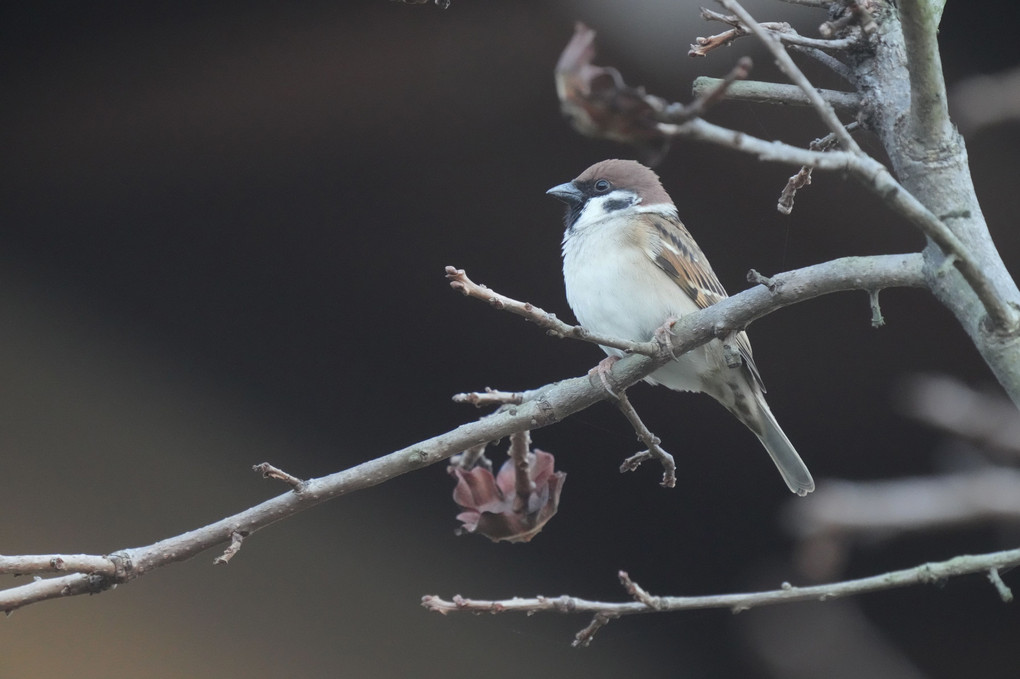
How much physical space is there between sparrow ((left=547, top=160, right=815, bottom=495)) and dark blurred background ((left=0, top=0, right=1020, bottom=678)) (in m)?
0.56

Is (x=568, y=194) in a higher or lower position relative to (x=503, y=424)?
higher

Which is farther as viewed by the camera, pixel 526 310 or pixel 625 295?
pixel 625 295

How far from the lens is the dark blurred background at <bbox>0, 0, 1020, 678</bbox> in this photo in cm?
313

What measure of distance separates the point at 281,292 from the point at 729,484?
194 cm

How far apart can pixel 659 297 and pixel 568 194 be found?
537mm

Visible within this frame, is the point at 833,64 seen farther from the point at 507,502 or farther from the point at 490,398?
the point at 507,502

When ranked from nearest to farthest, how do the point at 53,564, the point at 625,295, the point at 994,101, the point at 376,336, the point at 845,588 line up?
the point at 994,101 < the point at 845,588 < the point at 53,564 < the point at 625,295 < the point at 376,336

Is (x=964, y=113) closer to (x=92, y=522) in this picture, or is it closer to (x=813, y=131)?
(x=813, y=131)

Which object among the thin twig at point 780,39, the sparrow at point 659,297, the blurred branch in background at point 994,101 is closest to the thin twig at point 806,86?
the blurred branch in background at point 994,101

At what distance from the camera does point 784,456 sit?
273 centimetres

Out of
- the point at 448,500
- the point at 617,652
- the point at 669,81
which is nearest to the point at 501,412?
the point at 669,81

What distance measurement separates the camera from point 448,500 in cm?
400

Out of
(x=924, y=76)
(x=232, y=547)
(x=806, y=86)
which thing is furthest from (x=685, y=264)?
(x=806, y=86)

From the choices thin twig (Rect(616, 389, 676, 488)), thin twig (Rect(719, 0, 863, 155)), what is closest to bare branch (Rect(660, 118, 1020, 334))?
thin twig (Rect(719, 0, 863, 155))
